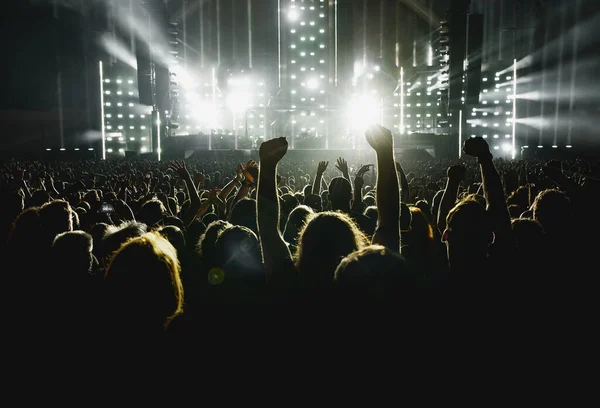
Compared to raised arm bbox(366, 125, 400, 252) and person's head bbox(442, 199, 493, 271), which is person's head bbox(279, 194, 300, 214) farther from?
person's head bbox(442, 199, 493, 271)

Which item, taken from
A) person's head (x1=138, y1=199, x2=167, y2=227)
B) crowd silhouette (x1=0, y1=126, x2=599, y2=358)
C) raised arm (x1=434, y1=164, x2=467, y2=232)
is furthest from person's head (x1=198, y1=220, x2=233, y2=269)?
raised arm (x1=434, y1=164, x2=467, y2=232)

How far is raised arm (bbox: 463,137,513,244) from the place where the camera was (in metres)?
2.79

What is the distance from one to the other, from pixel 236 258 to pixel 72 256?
105 centimetres

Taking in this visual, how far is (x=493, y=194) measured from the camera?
3.03 m

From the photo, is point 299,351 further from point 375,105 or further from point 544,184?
point 375,105

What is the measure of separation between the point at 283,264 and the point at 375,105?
1780 inches

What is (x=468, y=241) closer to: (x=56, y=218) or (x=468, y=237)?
(x=468, y=237)

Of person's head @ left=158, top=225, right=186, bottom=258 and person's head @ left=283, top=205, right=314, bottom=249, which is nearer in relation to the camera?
person's head @ left=158, top=225, right=186, bottom=258

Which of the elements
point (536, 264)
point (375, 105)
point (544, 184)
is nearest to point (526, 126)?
point (375, 105)

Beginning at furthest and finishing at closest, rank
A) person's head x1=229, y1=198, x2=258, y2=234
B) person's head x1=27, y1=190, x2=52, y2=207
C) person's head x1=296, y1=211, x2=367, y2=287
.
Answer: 1. person's head x1=27, y1=190, x2=52, y2=207
2. person's head x1=229, y1=198, x2=258, y2=234
3. person's head x1=296, y1=211, x2=367, y2=287

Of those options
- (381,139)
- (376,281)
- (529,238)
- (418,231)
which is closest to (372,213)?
(418,231)

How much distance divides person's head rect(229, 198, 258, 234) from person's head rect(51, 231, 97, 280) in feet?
4.17

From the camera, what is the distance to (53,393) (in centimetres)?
186

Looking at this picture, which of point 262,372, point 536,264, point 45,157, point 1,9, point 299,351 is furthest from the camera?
point 1,9
